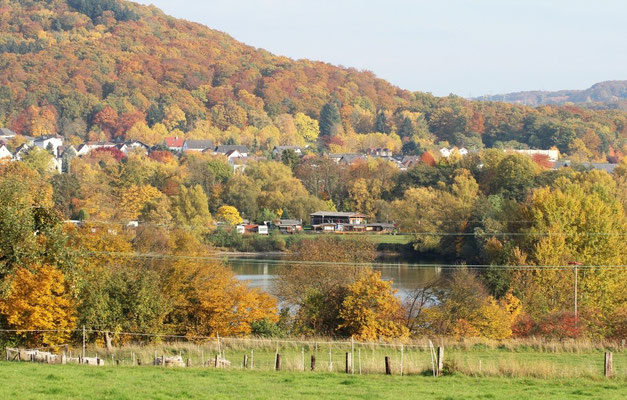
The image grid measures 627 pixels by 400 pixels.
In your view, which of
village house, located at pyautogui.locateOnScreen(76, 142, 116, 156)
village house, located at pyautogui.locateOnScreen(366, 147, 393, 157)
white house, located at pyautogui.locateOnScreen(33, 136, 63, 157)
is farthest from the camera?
village house, located at pyautogui.locateOnScreen(366, 147, 393, 157)

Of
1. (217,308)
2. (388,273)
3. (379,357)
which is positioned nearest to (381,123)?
(388,273)

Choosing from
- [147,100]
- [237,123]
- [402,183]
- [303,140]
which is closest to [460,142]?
[303,140]

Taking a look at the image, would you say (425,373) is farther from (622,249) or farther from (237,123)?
(237,123)

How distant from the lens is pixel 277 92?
158625mm

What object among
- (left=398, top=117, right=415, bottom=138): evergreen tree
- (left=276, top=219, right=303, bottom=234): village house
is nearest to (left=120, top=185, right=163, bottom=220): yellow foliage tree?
(left=276, top=219, right=303, bottom=234): village house

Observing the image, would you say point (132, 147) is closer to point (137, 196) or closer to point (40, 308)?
point (137, 196)

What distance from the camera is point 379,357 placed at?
62.0 ft

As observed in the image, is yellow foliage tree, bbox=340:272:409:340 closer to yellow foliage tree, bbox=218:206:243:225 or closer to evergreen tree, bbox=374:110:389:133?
yellow foliage tree, bbox=218:206:243:225

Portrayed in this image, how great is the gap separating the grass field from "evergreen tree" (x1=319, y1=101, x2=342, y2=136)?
430 ft

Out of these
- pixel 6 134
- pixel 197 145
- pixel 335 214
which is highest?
pixel 6 134

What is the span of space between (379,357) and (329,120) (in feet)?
427

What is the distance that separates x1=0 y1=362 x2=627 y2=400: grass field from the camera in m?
12.6

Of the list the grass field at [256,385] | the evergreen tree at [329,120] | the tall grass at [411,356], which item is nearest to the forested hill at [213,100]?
the evergreen tree at [329,120]

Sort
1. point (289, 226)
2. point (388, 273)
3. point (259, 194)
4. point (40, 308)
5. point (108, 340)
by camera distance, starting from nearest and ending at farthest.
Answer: point (108, 340) < point (40, 308) < point (388, 273) < point (289, 226) < point (259, 194)
